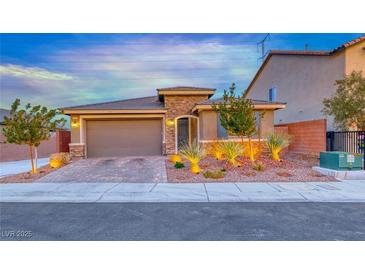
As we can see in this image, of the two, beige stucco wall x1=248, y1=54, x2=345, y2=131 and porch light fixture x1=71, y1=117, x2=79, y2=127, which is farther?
beige stucco wall x1=248, y1=54, x2=345, y2=131

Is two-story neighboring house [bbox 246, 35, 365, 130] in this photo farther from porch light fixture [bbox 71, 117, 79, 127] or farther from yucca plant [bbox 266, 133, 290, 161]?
porch light fixture [bbox 71, 117, 79, 127]

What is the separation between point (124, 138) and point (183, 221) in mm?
10814

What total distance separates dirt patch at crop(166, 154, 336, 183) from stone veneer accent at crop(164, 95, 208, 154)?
342 centimetres

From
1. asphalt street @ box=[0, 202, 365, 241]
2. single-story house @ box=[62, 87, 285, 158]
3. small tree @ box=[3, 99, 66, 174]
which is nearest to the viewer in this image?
asphalt street @ box=[0, 202, 365, 241]

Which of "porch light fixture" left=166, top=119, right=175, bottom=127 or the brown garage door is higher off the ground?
"porch light fixture" left=166, top=119, right=175, bottom=127

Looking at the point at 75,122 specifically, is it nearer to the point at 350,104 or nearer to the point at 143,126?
the point at 143,126

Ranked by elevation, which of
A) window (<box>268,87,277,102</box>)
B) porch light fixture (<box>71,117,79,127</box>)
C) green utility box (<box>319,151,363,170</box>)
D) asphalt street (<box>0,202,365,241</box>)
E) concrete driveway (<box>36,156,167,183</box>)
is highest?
window (<box>268,87,277,102</box>)

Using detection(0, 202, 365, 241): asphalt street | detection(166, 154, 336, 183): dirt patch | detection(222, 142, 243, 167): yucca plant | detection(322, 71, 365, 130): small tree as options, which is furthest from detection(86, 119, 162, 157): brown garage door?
detection(322, 71, 365, 130): small tree

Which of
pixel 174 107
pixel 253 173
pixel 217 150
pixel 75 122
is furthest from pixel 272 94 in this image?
pixel 75 122

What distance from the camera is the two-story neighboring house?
12.5m

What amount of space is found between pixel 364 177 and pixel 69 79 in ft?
62.0

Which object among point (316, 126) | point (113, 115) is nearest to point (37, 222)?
point (113, 115)

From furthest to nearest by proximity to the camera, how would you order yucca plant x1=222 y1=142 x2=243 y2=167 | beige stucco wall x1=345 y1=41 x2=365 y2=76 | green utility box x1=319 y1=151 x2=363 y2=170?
beige stucco wall x1=345 y1=41 x2=365 y2=76
yucca plant x1=222 y1=142 x2=243 y2=167
green utility box x1=319 y1=151 x2=363 y2=170

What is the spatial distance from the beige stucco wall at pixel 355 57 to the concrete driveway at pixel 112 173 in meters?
12.2
